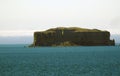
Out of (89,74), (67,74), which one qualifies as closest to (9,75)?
(67,74)

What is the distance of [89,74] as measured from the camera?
61.2 metres

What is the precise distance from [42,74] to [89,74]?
8181mm

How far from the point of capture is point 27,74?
62.5m

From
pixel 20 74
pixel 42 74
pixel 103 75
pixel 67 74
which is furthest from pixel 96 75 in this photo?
pixel 20 74

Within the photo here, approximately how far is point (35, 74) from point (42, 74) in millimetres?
1221

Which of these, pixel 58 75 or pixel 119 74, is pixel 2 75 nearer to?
pixel 58 75

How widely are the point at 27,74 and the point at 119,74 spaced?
1582cm

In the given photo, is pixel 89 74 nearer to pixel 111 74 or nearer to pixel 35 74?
pixel 111 74

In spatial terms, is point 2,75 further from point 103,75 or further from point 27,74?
point 103,75

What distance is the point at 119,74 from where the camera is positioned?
60.4m

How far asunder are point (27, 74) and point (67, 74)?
276 inches

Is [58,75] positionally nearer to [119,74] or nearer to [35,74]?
[35,74]

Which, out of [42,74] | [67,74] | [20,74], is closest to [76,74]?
[67,74]

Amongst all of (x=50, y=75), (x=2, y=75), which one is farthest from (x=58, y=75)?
(x=2, y=75)
